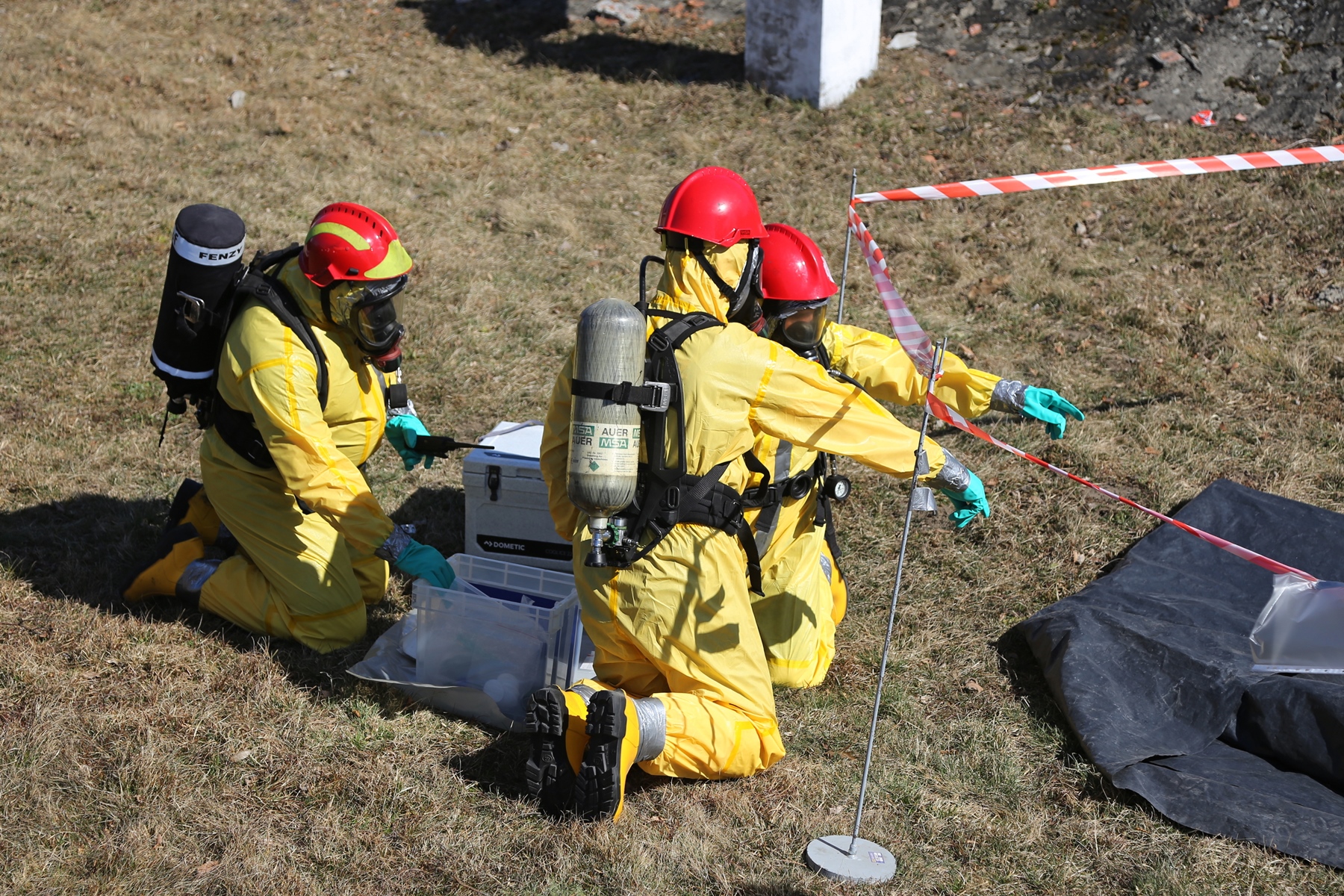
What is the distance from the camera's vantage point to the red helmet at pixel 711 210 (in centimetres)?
377

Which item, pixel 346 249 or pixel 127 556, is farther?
pixel 127 556

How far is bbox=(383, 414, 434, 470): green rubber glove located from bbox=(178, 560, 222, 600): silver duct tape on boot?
3.17ft

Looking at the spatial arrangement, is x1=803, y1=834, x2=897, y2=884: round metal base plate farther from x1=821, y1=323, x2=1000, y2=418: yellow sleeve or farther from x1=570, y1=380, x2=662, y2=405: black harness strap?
x1=821, y1=323, x2=1000, y2=418: yellow sleeve

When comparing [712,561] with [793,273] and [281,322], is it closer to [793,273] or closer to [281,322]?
[793,273]

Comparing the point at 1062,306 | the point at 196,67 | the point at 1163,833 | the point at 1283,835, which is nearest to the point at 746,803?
the point at 1163,833

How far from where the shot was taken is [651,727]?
366cm

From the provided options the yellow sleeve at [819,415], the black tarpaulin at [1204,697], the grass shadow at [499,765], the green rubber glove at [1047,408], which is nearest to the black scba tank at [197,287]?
the grass shadow at [499,765]

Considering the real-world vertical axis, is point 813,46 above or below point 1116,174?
above

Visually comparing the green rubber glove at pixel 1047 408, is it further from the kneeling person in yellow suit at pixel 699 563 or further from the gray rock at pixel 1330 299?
the gray rock at pixel 1330 299

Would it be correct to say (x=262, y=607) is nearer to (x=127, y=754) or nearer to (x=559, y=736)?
(x=127, y=754)

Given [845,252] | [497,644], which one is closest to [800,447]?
[497,644]

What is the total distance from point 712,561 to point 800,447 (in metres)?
0.77

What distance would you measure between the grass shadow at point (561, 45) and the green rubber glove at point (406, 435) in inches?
279

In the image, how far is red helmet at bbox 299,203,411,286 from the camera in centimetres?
438
